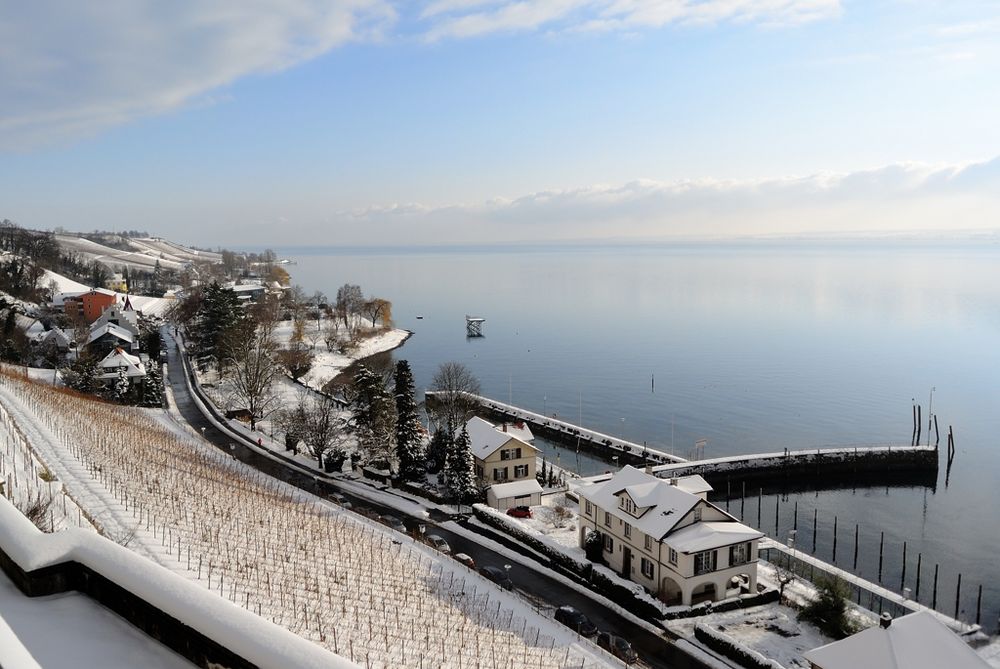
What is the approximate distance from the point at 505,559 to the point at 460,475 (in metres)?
7.40

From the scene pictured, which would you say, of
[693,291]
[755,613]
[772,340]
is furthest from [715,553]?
[693,291]

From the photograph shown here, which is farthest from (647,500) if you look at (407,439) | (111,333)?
(111,333)

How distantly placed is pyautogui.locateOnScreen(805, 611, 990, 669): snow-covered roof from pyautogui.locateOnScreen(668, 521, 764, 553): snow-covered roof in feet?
23.8

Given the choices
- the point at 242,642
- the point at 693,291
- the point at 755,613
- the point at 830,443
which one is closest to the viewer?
the point at 242,642

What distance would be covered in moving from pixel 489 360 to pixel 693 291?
311ft

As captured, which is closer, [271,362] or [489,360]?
[271,362]

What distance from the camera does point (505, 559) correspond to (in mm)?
28109

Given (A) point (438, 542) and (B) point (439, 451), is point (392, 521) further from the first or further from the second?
(B) point (439, 451)


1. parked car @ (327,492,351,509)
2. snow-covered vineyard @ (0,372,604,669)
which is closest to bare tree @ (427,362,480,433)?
parked car @ (327,492,351,509)

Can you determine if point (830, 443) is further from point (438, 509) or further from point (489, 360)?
point (489, 360)

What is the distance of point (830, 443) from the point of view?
169ft

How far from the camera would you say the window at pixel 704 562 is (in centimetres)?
2528

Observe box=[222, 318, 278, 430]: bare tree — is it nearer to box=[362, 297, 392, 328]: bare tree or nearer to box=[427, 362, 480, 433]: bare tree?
box=[427, 362, 480, 433]: bare tree

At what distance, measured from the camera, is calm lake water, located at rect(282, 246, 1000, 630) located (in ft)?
128
